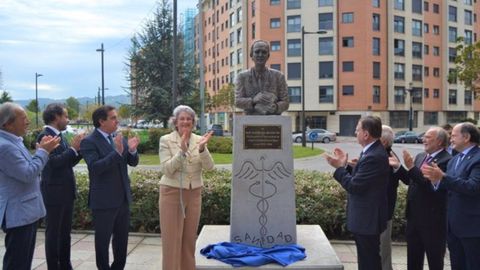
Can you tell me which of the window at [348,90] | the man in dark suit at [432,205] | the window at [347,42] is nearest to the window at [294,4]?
the window at [347,42]

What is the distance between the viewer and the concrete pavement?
6316mm

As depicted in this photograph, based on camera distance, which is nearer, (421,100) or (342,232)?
(342,232)

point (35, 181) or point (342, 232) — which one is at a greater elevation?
point (35, 181)

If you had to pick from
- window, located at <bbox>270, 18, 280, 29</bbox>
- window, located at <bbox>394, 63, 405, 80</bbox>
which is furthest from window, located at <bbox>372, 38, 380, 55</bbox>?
window, located at <bbox>270, 18, 280, 29</bbox>

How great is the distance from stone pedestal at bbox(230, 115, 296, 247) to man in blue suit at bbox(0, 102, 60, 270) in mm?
2476

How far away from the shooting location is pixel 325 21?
56.4 m

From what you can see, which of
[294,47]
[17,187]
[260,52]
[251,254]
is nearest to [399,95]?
[294,47]

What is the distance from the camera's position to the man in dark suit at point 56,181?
533 cm

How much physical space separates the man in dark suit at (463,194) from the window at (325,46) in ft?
174

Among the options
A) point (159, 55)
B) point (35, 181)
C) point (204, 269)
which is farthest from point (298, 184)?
point (159, 55)

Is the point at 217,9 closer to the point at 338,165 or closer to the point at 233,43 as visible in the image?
the point at 233,43

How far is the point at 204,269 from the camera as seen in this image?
5359 mm

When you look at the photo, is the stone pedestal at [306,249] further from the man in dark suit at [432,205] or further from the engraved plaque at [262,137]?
the engraved plaque at [262,137]

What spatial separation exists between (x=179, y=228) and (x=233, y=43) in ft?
212
